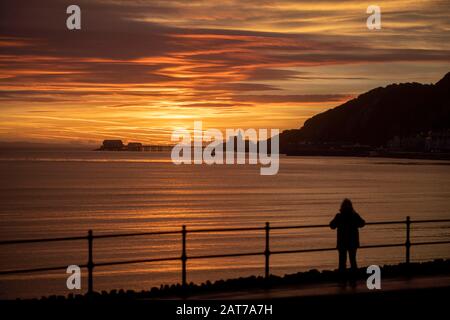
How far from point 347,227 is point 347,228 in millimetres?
22

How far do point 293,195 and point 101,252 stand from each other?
199 feet

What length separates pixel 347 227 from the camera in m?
15.2

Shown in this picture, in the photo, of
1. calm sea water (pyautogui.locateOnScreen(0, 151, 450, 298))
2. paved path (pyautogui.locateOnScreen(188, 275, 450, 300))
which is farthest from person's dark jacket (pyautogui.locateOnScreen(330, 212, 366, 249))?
calm sea water (pyautogui.locateOnScreen(0, 151, 450, 298))

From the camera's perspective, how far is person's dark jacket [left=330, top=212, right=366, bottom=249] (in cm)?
1505

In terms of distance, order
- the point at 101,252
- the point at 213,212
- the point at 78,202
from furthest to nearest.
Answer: the point at 78,202
the point at 213,212
the point at 101,252

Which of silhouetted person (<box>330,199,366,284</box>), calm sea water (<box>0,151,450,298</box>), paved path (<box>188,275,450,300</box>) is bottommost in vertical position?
calm sea water (<box>0,151,450,298</box>)

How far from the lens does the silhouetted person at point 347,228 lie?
15.0 m

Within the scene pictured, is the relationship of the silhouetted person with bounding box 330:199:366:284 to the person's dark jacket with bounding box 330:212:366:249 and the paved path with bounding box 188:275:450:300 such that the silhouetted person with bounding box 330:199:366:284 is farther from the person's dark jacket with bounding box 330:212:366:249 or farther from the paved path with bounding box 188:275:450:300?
the paved path with bounding box 188:275:450:300

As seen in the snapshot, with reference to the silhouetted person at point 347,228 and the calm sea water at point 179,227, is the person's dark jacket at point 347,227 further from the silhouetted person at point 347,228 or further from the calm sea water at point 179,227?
the calm sea water at point 179,227

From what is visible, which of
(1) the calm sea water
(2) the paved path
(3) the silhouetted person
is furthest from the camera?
(1) the calm sea water

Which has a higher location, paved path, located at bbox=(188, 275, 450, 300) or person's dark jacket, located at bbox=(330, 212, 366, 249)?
person's dark jacket, located at bbox=(330, 212, 366, 249)
